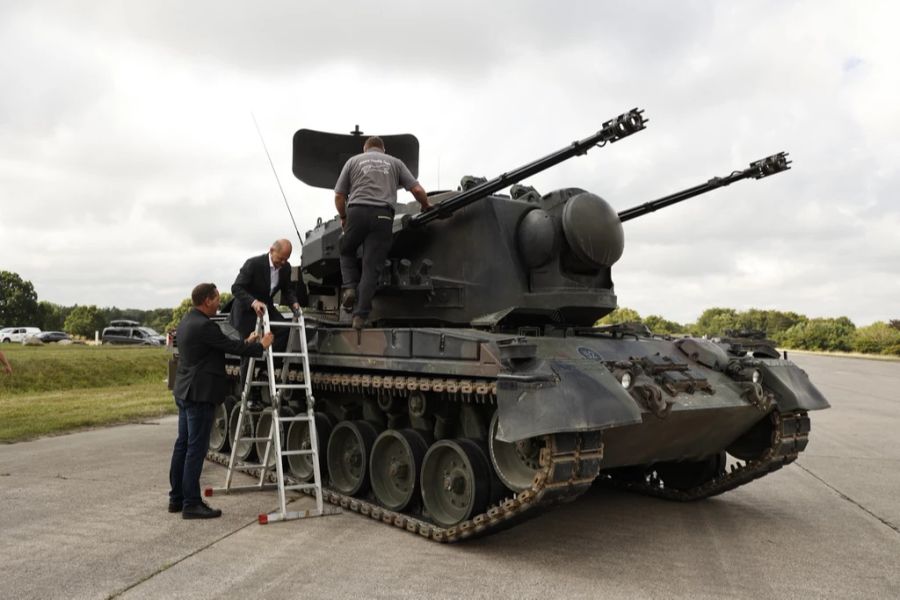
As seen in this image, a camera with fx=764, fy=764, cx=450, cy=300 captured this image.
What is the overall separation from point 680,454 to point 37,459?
8.38m

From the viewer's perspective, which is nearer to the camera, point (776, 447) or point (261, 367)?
point (776, 447)

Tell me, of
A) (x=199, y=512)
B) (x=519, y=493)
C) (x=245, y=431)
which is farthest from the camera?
(x=245, y=431)

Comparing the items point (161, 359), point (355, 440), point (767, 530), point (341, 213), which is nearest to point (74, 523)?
point (355, 440)

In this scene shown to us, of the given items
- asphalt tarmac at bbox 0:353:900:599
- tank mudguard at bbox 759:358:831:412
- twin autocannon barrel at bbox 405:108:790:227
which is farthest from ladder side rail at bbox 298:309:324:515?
tank mudguard at bbox 759:358:831:412

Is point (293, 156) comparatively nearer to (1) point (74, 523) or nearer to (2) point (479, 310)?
(2) point (479, 310)

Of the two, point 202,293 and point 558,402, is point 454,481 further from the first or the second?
point 202,293

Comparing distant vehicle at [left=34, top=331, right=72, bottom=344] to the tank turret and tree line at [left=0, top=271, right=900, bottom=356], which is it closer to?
tree line at [left=0, top=271, right=900, bottom=356]

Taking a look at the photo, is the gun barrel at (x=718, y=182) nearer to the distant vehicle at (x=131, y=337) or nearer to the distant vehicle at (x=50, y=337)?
the distant vehicle at (x=131, y=337)

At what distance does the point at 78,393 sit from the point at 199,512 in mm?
14604

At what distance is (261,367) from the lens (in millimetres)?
9523

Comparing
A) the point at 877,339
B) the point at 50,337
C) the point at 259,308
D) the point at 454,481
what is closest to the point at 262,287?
the point at 259,308

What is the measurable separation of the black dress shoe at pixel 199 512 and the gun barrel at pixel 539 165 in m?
3.50

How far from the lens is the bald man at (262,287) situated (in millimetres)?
8641

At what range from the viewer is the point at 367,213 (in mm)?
7801
